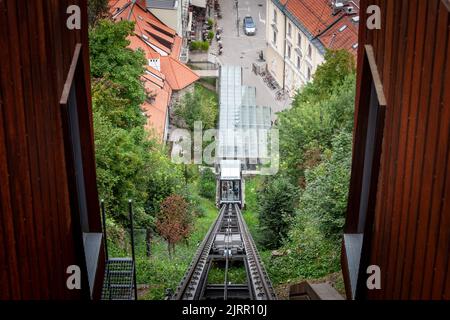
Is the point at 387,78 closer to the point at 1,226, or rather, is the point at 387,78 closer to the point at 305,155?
the point at 1,226

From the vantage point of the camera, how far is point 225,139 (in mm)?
38250

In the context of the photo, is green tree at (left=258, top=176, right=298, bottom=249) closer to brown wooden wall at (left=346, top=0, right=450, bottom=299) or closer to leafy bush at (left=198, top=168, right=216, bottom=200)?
leafy bush at (left=198, top=168, right=216, bottom=200)

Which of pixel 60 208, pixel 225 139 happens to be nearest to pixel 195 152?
pixel 225 139

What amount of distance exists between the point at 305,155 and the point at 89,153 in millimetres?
15878

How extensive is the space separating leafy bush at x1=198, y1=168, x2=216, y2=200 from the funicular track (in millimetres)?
9590

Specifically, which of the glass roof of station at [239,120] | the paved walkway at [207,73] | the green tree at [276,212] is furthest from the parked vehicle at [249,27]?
the green tree at [276,212]

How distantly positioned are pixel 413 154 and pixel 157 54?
3113 centimetres

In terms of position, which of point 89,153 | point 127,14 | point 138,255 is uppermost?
point 127,14

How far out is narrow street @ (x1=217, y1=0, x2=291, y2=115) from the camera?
144 feet

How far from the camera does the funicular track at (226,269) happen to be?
14.1 meters

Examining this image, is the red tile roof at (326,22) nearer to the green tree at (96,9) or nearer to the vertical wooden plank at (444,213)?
the green tree at (96,9)

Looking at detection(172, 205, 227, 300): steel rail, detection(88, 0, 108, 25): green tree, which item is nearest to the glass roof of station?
detection(88, 0, 108, 25): green tree

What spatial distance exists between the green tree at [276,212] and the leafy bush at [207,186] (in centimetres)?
1029

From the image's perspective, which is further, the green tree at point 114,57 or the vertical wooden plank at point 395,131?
the green tree at point 114,57
